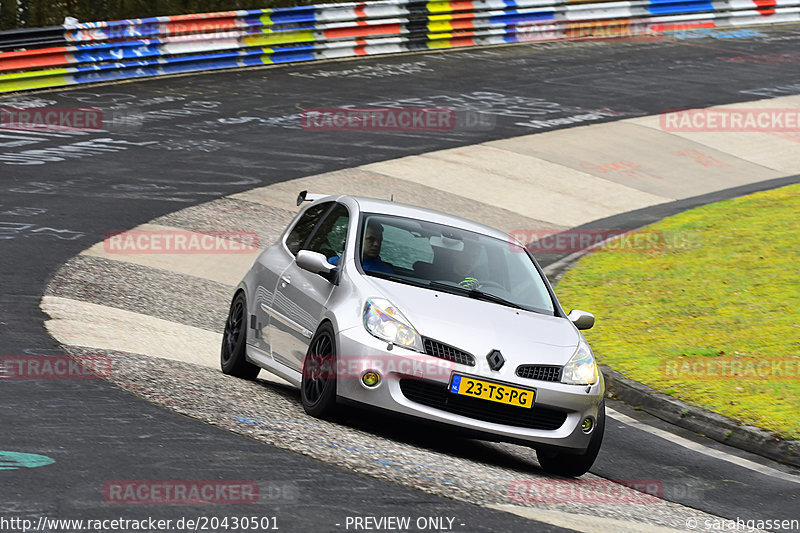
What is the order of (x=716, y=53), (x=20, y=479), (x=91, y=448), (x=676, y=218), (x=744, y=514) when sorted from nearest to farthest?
(x=20, y=479), (x=91, y=448), (x=744, y=514), (x=676, y=218), (x=716, y=53)

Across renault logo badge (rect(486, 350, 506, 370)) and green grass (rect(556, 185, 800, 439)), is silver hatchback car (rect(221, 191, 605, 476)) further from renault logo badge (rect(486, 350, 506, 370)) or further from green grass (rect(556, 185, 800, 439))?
green grass (rect(556, 185, 800, 439))

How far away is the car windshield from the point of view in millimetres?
8516

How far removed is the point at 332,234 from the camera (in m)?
9.09

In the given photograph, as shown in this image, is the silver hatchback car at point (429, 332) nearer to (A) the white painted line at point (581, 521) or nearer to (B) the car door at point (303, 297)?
(B) the car door at point (303, 297)

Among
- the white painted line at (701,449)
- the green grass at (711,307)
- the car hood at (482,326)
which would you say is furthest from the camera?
the green grass at (711,307)

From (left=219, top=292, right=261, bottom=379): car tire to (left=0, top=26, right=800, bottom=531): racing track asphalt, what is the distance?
1.39 m

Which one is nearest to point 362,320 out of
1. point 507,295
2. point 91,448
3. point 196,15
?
point 507,295

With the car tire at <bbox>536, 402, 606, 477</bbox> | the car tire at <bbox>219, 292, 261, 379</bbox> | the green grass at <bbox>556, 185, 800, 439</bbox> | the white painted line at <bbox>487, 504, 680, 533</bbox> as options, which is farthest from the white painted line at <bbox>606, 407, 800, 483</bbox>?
the car tire at <bbox>219, 292, 261, 379</bbox>

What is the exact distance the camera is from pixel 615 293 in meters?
14.3

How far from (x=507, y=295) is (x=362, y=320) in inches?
51.4

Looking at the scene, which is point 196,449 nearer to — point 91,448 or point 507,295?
point 91,448

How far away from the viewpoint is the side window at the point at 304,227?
31.3ft

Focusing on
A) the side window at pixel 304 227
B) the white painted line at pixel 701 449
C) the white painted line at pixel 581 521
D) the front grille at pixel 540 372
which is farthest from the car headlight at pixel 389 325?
the white painted line at pixel 701 449

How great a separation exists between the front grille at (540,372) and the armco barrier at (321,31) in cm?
1641
